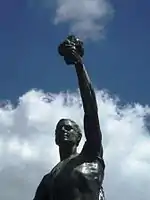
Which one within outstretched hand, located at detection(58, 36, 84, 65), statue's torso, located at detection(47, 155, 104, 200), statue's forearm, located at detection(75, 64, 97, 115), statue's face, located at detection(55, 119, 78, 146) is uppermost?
outstretched hand, located at detection(58, 36, 84, 65)

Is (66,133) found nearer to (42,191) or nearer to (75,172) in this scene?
(75,172)

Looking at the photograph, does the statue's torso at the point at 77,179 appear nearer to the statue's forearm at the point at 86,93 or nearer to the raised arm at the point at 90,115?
the raised arm at the point at 90,115

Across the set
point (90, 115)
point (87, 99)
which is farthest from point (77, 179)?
point (87, 99)

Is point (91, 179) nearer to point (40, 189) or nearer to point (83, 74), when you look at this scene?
point (40, 189)

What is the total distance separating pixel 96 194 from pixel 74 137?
98 cm

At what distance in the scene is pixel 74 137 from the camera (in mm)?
9102

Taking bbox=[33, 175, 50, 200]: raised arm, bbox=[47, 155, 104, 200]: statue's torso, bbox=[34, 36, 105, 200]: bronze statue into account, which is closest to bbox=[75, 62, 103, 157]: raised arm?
bbox=[34, 36, 105, 200]: bronze statue

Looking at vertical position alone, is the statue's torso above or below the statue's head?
below

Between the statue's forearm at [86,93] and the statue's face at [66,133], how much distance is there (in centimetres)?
44

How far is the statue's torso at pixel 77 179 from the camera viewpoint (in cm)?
847

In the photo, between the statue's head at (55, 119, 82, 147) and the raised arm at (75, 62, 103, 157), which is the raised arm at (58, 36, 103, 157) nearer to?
the raised arm at (75, 62, 103, 157)

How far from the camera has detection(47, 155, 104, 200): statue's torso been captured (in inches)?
333

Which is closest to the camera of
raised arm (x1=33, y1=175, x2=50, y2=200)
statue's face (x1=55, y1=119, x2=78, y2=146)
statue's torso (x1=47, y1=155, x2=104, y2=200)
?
statue's torso (x1=47, y1=155, x2=104, y2=200)


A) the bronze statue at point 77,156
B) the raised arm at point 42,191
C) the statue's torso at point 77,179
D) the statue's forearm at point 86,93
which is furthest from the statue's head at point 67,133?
the raised arm at point 42,191
